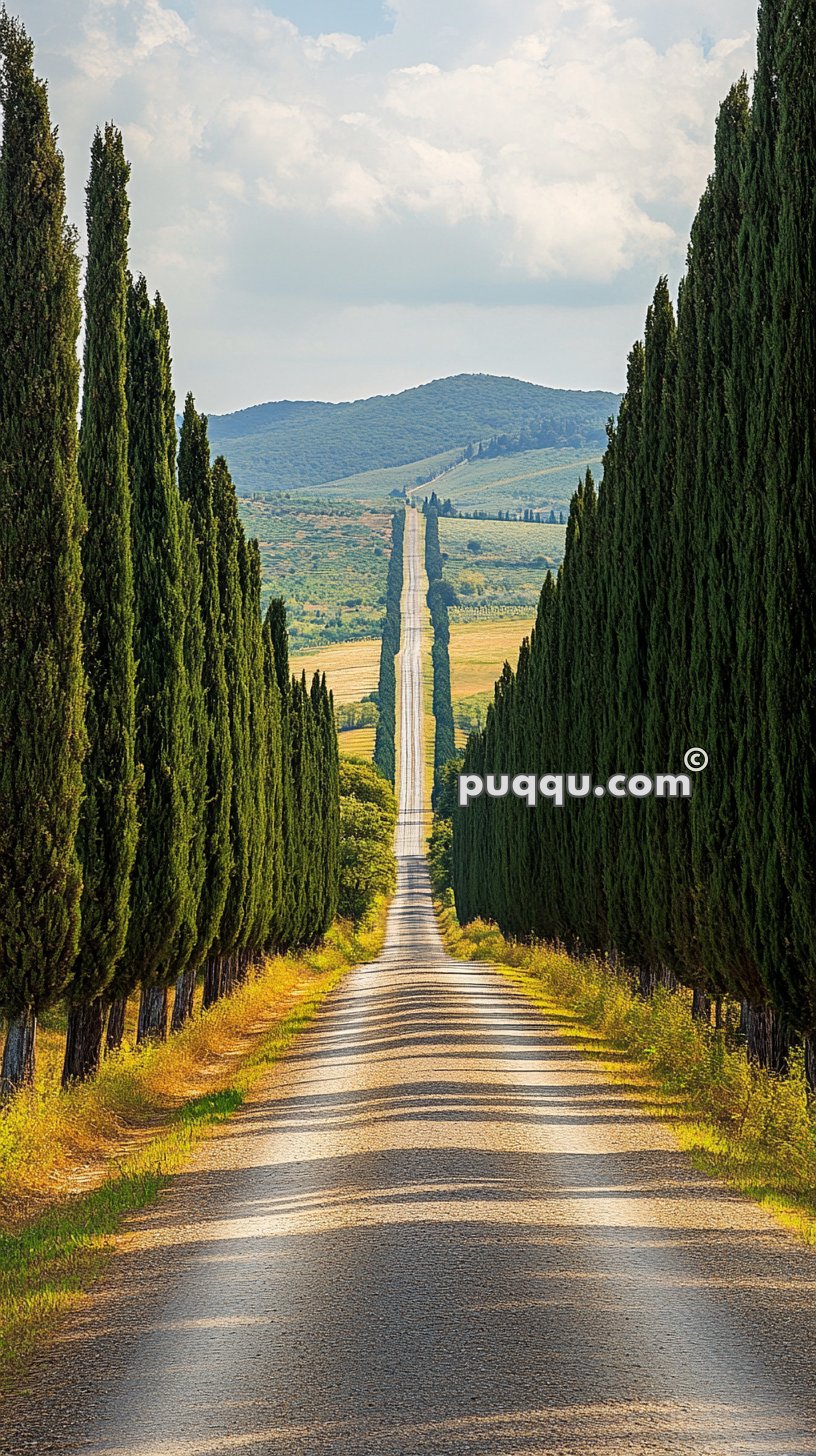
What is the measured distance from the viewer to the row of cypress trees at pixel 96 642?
37.0 ft

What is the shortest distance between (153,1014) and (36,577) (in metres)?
8.98

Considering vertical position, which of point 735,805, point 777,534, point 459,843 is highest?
point 777,534

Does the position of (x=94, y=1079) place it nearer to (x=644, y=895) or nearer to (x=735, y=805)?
(x=735, y=805)

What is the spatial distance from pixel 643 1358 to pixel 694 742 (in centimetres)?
1054

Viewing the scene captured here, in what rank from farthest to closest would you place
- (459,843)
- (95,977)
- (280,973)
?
(459,843), (280,973), (95,977)

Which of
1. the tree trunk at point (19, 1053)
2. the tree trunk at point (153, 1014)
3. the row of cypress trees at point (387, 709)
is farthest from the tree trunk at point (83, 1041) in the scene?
the row of cypress trees at point (387, 709)

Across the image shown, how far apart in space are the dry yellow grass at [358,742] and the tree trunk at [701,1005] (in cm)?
12581

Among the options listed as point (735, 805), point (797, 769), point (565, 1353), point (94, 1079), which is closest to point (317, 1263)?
point (565, 1353)

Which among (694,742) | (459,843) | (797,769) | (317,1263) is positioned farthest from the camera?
(459,843)

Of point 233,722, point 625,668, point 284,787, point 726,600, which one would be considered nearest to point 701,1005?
point 625,668

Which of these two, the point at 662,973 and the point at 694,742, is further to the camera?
the point at 662,973

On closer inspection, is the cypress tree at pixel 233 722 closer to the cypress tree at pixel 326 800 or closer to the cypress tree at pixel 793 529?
the cypress tree at pixel 793 529

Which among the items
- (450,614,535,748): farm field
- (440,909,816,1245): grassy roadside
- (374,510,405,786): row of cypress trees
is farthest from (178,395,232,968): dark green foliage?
(450,614,535,748): farm field

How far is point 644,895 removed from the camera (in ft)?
66.3
